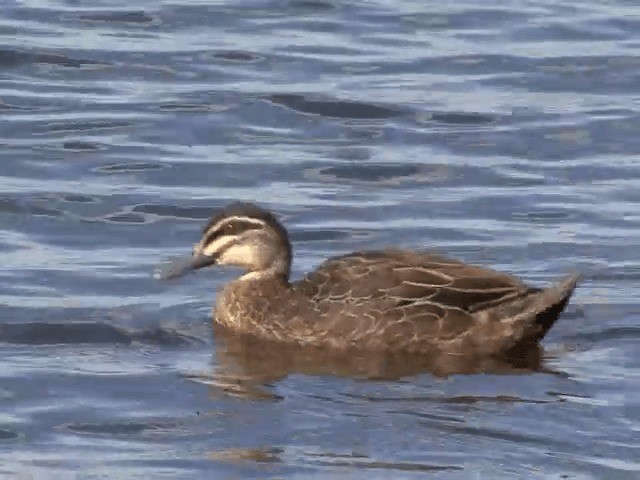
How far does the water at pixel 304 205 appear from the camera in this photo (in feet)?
39.8

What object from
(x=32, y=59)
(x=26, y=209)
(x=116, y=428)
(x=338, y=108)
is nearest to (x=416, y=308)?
(x=116, y=428)

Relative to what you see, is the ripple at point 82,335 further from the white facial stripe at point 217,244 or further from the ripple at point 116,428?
the ripple at point 116,428

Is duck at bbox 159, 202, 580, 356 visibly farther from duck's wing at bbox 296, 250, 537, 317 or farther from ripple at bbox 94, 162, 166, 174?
ripple at bbox 94, 162, 166, 174

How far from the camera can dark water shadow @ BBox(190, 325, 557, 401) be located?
1359cm

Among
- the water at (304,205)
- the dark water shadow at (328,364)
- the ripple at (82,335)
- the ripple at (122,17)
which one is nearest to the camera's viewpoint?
the water at (304,205)

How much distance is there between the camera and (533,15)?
23125mm

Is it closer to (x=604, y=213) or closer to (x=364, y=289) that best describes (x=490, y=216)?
(x=604, y=213)

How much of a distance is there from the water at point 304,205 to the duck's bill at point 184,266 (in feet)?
0.87

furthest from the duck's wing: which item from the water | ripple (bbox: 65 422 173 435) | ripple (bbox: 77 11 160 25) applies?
ripple (bbox: 77 11 160 25)

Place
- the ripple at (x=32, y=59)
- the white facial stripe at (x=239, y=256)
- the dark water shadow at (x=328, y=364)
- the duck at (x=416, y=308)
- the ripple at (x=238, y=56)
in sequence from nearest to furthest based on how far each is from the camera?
the dark water shadow at (x=328, y=364) < the duck at (x=416, y=308) < the white facial stripe at (x=239, y=256) < the ripple at (x=32, y=59) < the ripple at (x=238, y=56)

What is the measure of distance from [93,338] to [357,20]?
9631 millimetres

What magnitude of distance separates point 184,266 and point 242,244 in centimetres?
43

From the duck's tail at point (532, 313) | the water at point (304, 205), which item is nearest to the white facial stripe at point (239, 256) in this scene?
the water at point (304, 205)

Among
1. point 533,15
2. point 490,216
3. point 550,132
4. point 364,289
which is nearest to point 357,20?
point 533,15
